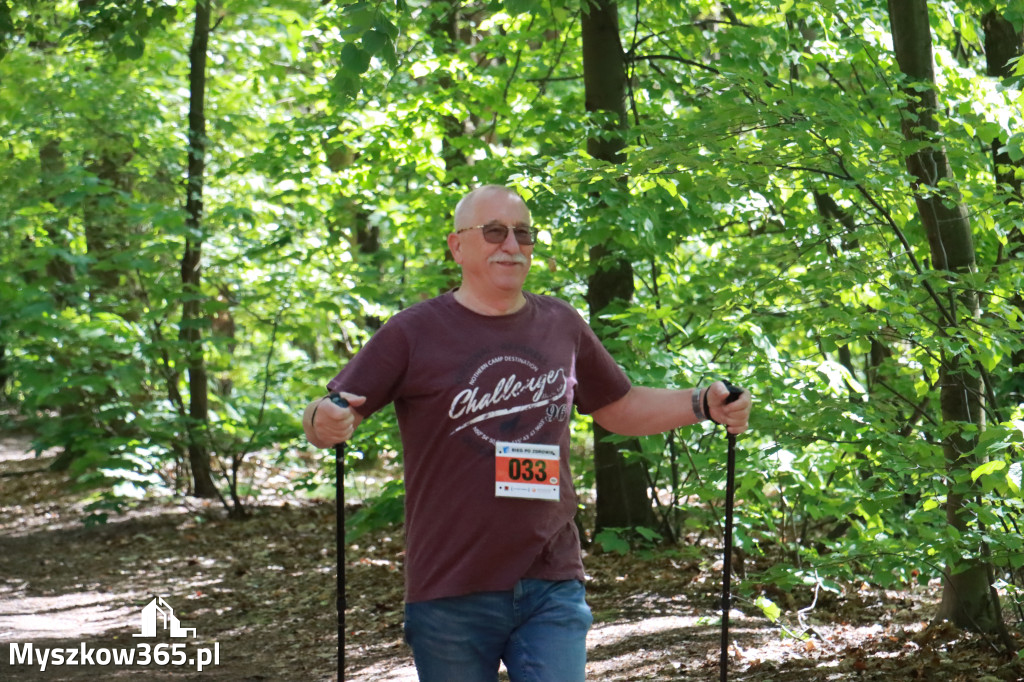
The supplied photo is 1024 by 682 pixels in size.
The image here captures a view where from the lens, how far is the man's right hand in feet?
9.08

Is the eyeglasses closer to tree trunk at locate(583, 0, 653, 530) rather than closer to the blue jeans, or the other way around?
the blue jeans

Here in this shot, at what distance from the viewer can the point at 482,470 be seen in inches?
113

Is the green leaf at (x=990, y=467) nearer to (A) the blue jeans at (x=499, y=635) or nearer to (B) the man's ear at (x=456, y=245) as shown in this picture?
(A) the blue jeans at (x=499, y=635)

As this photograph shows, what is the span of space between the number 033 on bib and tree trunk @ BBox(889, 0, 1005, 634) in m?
2.86

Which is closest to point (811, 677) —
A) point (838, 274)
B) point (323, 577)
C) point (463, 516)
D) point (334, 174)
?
point (838, 274)

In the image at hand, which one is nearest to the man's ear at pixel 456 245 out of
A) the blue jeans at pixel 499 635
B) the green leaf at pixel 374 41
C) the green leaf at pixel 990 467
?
the blue jeans at pixel 499 635

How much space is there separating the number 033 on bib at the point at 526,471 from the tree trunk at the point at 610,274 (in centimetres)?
431

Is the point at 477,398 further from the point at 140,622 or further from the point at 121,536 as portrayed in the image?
the point at 121,536

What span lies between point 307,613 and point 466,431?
5.38m

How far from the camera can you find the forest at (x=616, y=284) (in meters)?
4.82

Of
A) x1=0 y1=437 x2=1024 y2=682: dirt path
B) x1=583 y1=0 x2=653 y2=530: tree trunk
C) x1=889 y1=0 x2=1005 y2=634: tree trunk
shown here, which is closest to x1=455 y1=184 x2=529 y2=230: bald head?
x1=889 y1=0 x2=1005 y2=634: tree trunk

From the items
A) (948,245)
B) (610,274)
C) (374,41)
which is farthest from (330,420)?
(610,274)

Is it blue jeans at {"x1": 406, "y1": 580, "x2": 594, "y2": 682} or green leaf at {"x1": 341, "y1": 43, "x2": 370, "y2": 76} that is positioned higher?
green leaf at {"x1": 341, "y1": 43, "x2": 370, "y2": 76}

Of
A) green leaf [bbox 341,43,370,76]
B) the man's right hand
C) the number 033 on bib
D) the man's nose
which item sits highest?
green leaf [bbox 341,43,370,76]
